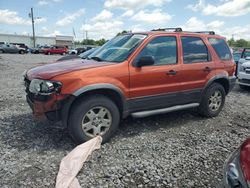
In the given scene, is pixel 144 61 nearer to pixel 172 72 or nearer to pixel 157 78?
pixel 157 78

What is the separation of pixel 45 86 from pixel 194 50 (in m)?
3.16

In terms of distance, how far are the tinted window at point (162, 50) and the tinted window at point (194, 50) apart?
268 millimetres

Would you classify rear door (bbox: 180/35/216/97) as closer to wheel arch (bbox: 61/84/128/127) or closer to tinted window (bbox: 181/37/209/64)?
tinted window (bbox: 181/37/209/64)

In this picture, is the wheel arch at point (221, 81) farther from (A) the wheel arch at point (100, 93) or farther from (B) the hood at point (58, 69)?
(B) the hood at point (58, 69)

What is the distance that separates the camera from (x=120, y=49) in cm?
491

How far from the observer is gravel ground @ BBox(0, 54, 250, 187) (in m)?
3.42

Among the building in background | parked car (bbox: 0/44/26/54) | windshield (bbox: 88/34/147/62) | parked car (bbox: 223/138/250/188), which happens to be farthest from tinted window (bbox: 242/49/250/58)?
the building in background

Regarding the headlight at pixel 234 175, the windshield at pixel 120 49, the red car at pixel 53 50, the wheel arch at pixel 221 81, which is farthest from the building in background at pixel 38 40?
the headlight at pixel 234 175

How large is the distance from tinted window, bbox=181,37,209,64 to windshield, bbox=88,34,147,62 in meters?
0.98

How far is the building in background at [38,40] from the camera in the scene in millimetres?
73250

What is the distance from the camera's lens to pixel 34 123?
533 centimetres

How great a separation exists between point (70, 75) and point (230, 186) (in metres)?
2.79

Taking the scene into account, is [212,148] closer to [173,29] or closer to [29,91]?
[173,29]

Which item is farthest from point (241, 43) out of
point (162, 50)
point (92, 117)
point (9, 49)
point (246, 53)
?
point (92, 117)
